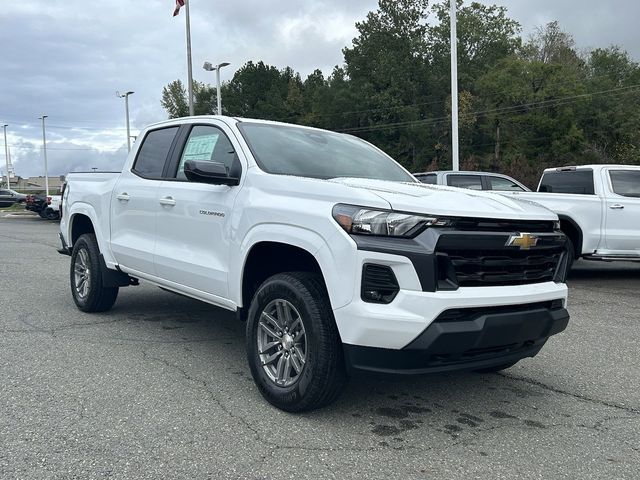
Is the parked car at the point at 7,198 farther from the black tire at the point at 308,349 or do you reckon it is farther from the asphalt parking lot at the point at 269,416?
the black tire at the point at 308,349

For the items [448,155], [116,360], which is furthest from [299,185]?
[448,155]

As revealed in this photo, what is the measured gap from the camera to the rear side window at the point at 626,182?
9579 mm

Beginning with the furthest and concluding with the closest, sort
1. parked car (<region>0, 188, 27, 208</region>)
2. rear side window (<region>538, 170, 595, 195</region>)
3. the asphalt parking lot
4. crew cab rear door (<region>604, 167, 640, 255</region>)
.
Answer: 1. parked car (<region>0, 188, 27, 208</region>)
2. rear side window (<region>538, 170, 595, 195</region>)
3. crew cab rear door (<region>604, 167, 640, 255</region>)
4. the asphalt parking lot

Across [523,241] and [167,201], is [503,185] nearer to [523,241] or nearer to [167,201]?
[167,201]

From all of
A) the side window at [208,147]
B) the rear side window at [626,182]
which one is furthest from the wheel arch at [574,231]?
the side window at [208,147]

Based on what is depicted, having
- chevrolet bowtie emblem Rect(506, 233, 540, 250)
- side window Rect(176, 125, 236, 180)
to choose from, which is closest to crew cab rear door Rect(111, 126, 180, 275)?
side window Rect(176, 125, 236, 180)

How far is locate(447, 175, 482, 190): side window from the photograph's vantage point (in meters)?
11.2

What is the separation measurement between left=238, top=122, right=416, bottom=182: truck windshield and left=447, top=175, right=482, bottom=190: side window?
602cm

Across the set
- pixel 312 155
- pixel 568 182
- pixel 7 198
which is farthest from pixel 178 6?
pixel 312 155

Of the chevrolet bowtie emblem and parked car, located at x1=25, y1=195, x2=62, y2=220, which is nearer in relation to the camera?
the chevrolet bowtie emblem

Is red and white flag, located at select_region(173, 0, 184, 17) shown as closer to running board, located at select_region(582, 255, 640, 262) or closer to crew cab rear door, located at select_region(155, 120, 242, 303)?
running board, located at select_region(582, 255, 640, 262)

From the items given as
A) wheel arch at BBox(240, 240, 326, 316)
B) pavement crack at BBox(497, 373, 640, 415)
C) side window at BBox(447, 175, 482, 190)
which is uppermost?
side window at BBox(447, 175, 482, 190)

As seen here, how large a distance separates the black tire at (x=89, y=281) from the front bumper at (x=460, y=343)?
12.6 ft

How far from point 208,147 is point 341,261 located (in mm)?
2112
